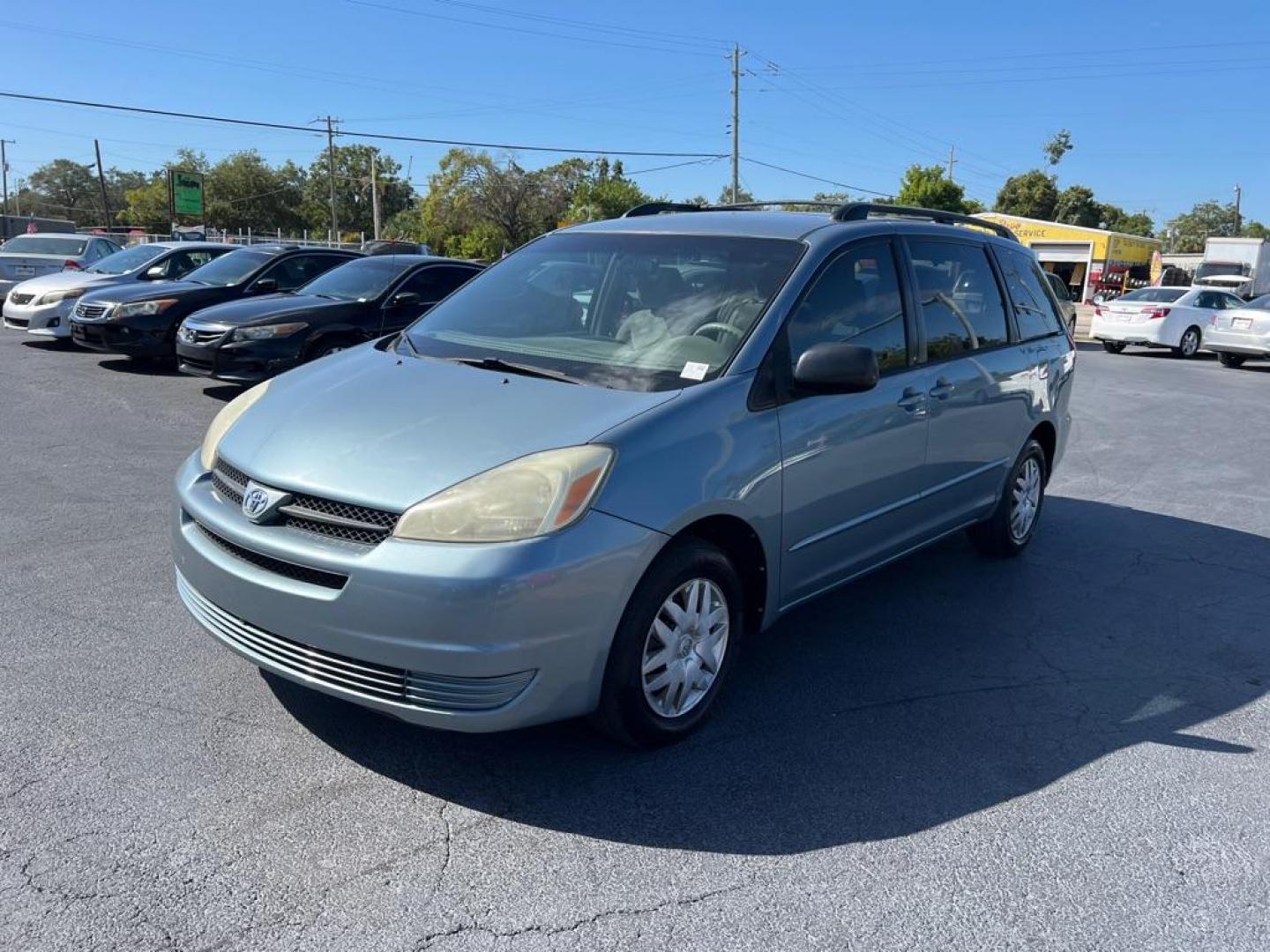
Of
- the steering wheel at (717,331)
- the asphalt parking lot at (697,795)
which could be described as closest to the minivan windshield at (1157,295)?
the asphalt parking lot at (697,795)

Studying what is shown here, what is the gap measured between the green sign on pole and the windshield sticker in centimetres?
5381

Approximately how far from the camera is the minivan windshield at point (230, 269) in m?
12.4

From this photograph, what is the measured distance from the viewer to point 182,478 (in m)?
3.64

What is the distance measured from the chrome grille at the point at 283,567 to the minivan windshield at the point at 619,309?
1.15 metres

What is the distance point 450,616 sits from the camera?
111 inches

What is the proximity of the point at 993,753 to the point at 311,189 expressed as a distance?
9809 centimetres

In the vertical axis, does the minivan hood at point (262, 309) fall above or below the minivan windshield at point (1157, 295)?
above

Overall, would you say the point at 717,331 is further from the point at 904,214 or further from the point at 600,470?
the point at 904,214

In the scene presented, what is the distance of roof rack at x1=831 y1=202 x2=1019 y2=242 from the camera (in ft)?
15.1

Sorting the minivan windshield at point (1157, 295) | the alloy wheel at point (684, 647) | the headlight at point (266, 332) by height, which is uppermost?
the headlight at point (266, 332)

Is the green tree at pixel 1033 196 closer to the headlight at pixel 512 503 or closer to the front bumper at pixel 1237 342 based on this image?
the front bumper at pixel 1237 342

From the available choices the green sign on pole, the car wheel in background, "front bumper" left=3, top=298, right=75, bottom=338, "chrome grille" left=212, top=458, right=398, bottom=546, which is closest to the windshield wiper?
"chrome grille" left=212, top=458, right=398, bottom=546

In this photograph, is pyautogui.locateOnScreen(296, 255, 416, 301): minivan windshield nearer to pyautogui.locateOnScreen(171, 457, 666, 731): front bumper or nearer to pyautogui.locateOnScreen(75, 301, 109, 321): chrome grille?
pyautogui.locateOnScreen(75, 301, 109, 321): chrome grille

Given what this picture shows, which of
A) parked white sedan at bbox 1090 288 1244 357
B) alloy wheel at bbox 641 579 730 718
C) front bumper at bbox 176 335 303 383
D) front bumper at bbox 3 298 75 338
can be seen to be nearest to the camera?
alloy wheel at bbox 641 579 730 718
